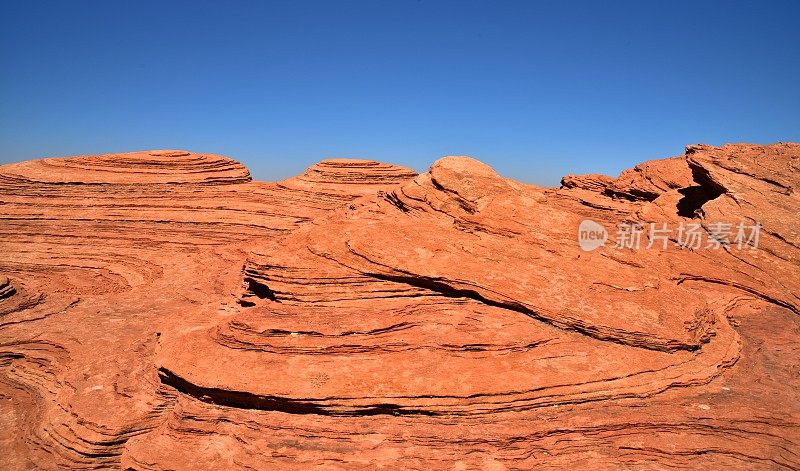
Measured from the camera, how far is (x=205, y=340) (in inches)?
387

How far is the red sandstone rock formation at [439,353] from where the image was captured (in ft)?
25.2

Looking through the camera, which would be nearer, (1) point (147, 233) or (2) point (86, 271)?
(2) point (86, 271)

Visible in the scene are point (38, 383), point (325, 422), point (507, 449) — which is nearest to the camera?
point (507, 449)

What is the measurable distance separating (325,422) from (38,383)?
854 cm

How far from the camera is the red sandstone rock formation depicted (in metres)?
7.68

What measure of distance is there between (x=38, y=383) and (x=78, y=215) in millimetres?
14801

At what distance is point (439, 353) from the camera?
888 centimetres

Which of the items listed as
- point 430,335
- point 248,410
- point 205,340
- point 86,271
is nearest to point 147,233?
point 86,271

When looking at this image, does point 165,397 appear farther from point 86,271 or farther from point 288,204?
point 288,204

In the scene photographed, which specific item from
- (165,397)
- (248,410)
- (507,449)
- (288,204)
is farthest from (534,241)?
(288,204)

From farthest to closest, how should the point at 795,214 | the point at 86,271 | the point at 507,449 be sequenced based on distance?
the point at 86,271 < the point at 795,214 < the point at 507,449

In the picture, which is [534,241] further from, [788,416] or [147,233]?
[147,233]

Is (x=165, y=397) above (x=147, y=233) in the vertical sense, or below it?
below

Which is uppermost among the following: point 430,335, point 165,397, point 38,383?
point 430,335
